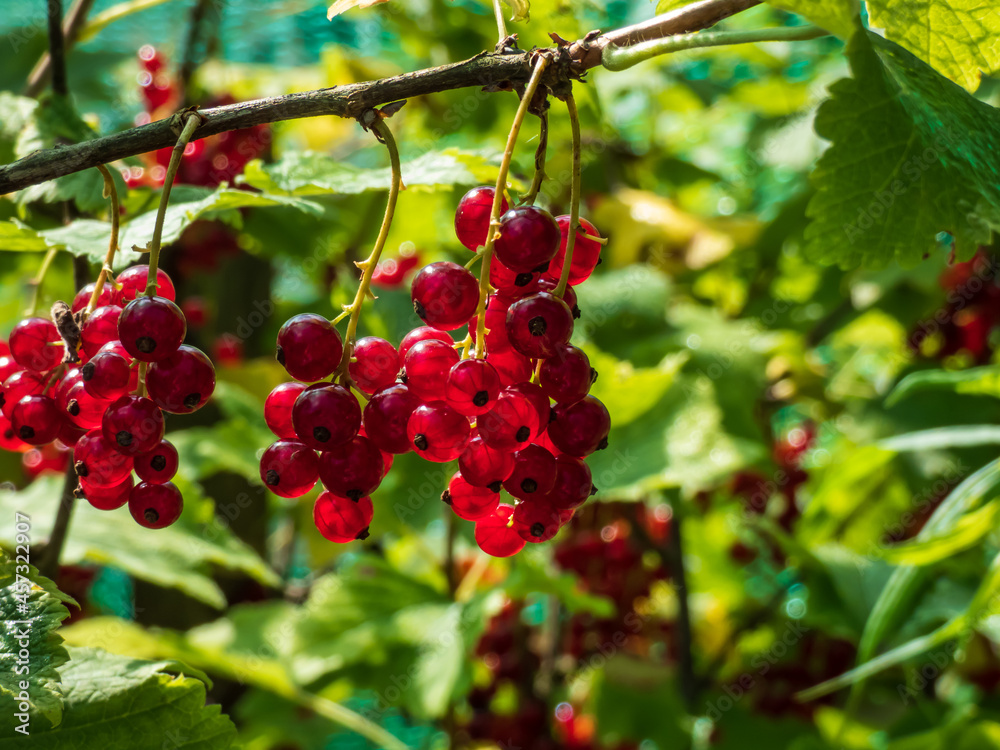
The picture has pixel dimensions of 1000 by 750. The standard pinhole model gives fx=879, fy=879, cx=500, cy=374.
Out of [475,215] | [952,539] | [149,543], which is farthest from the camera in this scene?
[149,543]

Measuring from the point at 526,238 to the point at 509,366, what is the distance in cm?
11

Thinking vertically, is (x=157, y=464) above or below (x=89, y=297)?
below

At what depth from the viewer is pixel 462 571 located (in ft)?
6.73

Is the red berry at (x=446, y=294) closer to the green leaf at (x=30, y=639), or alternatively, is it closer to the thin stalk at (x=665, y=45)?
the thin stalk at (x=665, y=45)

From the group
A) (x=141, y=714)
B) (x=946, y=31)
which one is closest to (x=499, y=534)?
(x=141, y=714)

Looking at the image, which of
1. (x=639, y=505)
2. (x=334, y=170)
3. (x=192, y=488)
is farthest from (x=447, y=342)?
(x=639, y=505)

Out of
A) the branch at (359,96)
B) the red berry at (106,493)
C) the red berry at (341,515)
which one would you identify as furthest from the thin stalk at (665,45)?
the red berry at (106,493)

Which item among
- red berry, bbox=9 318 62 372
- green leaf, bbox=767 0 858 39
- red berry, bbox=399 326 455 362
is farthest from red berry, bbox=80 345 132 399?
green leaf, bbox=767 0 858 39

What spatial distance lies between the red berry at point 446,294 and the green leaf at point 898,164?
0.98 feet

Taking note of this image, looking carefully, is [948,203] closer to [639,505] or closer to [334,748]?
[639,505]

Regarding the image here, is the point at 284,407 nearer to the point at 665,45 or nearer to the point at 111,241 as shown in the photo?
the point at 111,241

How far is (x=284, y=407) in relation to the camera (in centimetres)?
67

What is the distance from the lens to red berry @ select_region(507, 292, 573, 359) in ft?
1.91

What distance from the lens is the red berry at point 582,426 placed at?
629 millimetres
